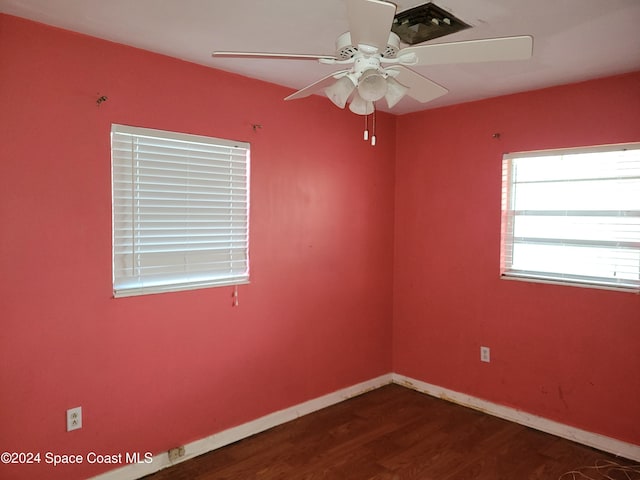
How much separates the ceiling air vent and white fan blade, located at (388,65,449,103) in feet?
0.90

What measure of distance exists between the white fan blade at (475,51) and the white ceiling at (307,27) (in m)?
0.38

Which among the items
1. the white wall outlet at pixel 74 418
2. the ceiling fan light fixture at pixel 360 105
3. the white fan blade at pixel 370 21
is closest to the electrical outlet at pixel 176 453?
Result: the white wall outlet at pixel 74 418

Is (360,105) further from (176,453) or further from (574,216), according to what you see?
(176,453)

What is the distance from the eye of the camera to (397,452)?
2.89m

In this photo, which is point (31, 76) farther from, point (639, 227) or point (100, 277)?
point (639, 227)

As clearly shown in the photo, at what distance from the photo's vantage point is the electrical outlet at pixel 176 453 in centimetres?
268

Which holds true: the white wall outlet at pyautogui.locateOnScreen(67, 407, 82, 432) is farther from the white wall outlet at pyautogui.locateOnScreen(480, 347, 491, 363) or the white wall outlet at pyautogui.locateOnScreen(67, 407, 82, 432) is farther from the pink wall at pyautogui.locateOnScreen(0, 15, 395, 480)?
the white wall outlet at pyautogui.locateOnScreen(480, 347, 491, 363)

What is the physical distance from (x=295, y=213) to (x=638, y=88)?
2293mm

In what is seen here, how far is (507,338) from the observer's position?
3.38 m

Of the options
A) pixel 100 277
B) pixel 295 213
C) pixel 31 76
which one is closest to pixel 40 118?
pixel 31 76

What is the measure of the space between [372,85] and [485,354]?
8.48 ft

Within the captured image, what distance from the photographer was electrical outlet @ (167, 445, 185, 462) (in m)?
2.68

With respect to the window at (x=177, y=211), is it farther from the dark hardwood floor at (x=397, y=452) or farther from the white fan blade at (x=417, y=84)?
the white fan blade at (x=417, y=84)

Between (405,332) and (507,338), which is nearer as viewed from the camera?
(507,338)
